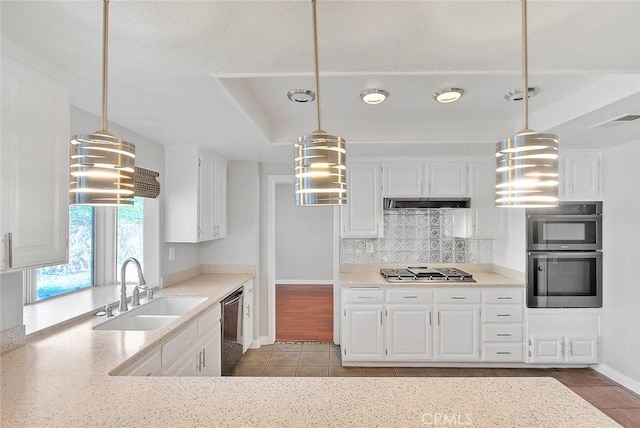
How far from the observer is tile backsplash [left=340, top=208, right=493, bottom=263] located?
13.9ft

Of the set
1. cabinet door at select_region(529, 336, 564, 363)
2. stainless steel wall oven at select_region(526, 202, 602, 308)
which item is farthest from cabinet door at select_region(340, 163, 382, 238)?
cabinet door at select_region(529, 336, 564, 363)

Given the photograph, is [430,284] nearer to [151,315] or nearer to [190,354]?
[190,354]

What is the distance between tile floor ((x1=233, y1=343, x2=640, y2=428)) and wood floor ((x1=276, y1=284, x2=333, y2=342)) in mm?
454

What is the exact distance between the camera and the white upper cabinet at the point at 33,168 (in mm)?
A: 1412

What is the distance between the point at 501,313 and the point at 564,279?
0.71 metres

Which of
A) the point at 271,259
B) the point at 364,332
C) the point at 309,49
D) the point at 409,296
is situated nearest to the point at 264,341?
the point at 271,259

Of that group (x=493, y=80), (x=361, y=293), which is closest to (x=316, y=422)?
(x=493, y=80)

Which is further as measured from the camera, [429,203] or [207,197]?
[429,203]

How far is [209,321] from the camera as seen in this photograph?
2811 millimetres

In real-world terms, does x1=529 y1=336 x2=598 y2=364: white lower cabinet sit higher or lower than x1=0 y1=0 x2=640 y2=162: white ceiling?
lower

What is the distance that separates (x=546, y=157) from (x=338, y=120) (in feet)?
7.76

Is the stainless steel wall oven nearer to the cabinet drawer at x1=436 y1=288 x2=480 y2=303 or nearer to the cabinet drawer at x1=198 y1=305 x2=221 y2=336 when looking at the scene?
the cabinet drawer at x1=436 y1=288 x2=480 y2=303

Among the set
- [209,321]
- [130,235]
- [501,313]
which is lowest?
[501,313]

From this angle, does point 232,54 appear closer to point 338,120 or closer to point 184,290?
point 338,120
